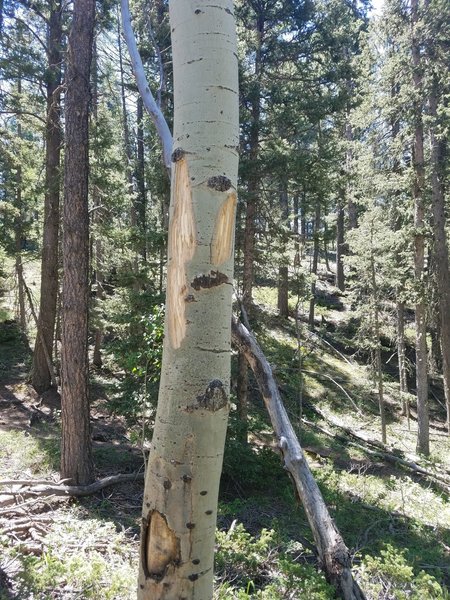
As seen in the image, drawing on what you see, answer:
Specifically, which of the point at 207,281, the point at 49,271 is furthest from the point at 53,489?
the point at 49,271

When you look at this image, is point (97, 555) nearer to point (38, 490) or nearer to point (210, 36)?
point (38, 490)

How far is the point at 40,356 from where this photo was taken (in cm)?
1194

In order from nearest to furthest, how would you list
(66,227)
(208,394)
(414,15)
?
(208,394), (66,227), (414,15)

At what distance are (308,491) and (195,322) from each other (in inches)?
121

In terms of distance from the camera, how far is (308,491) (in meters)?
3.96

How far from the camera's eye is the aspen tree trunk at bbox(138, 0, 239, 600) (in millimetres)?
1493

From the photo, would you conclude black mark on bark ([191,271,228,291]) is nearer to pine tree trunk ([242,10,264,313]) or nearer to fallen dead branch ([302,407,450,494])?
pine tree trunk ([242,10,264,313])

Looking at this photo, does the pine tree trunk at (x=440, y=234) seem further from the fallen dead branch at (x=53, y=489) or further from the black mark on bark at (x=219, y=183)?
the black mark on bark at (x=219, y=183)

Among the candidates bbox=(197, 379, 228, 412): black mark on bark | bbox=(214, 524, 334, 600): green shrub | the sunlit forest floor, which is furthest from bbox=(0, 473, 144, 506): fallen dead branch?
bbox=(197, 379, 228, 412): black mark on bark

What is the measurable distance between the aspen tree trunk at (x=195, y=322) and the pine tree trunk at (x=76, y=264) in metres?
4.57

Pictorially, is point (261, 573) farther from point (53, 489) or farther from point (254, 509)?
point (53, 489)

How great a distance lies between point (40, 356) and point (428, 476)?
995cm

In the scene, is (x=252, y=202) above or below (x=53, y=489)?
above

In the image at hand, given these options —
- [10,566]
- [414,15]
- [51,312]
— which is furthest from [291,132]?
[10,566]
